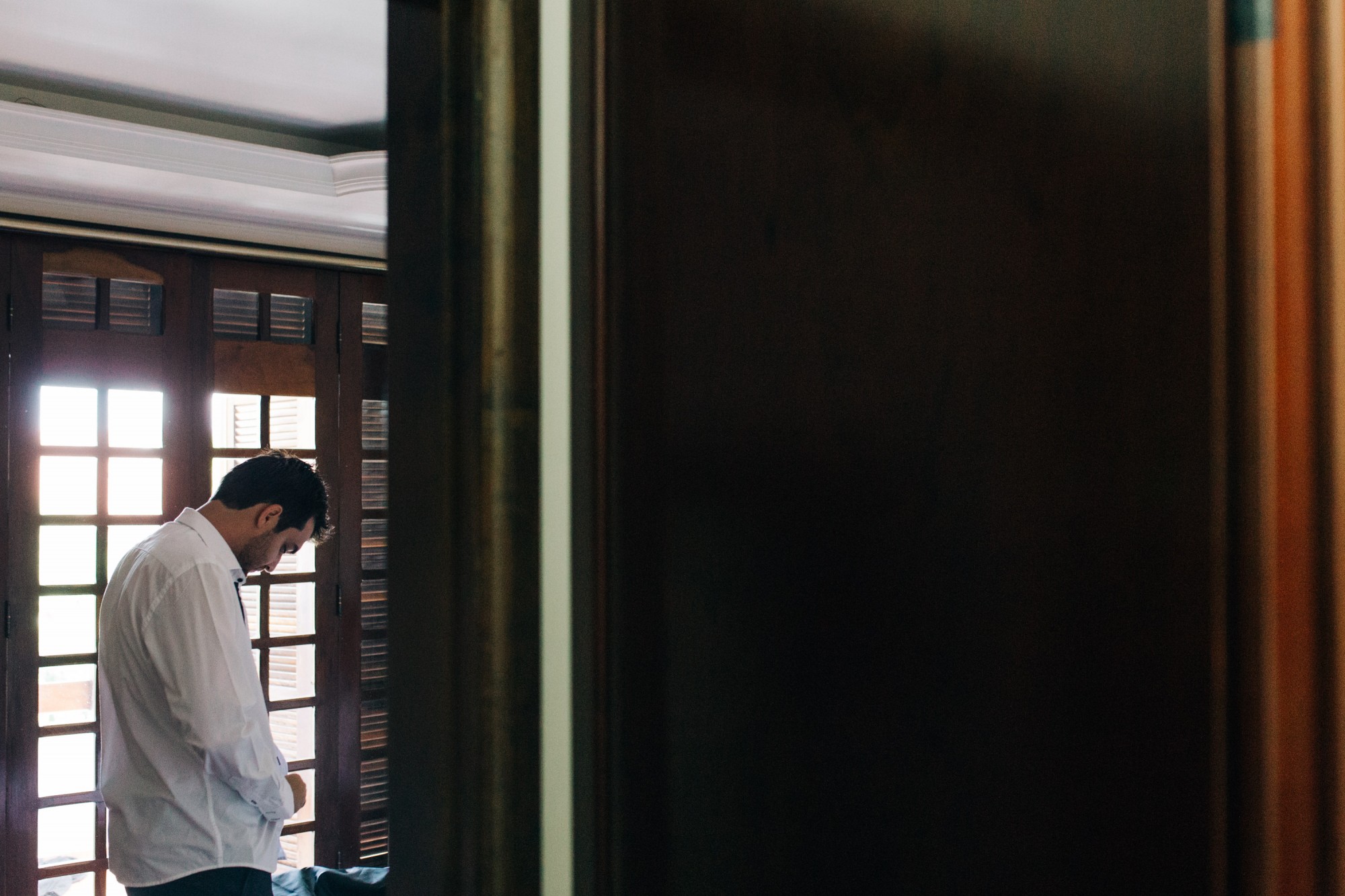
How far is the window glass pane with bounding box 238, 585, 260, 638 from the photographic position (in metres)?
3.75

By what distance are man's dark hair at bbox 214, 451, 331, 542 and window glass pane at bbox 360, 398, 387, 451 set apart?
1.49 meters

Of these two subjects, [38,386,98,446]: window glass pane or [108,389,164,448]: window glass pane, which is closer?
[38,386,98,446]: window glass pane

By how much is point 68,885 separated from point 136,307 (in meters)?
1.98

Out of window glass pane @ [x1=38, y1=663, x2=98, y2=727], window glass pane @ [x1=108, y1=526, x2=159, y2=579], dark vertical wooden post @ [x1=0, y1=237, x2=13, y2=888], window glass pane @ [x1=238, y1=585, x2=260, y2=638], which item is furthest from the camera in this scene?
window glass pane @ [x1=238, y1=585, x2=260, y2=638]

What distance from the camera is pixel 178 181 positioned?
123 inches

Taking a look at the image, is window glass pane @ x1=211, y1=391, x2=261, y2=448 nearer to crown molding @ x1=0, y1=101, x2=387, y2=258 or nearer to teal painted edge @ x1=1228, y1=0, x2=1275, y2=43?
crown molding @ x1=0, y1=101, x2=387, y2=258

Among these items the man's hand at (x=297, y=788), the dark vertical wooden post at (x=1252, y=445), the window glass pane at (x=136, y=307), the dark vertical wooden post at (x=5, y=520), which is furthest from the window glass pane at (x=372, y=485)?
the dark vertical wooden post at (x=1252, y=445)

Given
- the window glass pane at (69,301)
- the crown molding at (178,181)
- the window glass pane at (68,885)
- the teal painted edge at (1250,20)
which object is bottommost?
the window glass pane at (68,885)

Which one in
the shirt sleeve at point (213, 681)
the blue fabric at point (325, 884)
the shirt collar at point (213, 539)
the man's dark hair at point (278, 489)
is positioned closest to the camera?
the shirt sleeve at point (213, 681)

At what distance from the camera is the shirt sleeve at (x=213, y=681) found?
209 cm

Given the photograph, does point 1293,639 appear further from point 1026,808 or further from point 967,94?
point 967,94

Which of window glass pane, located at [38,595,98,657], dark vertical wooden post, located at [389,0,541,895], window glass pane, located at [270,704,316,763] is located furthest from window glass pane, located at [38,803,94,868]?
dark vertical wooden post, located at [389,0,541,895]

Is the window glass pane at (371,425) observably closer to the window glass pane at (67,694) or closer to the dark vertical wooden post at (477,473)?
the window glass pane at (67,694)

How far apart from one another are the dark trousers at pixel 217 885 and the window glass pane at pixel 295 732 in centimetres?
164
